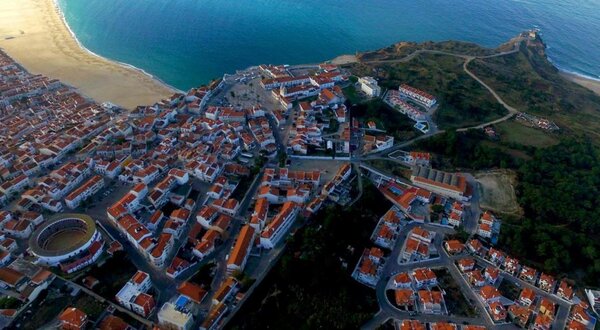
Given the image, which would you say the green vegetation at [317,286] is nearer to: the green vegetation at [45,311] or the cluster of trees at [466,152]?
the green vegetation at [45,311]

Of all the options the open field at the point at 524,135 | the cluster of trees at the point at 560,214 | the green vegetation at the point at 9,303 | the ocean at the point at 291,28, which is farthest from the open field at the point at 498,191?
the green vegetation at the point at 9,303

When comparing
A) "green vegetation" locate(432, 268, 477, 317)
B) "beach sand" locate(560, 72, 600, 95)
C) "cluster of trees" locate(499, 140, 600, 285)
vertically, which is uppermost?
"cluster of trees" locate(499, 140, 600, 285)

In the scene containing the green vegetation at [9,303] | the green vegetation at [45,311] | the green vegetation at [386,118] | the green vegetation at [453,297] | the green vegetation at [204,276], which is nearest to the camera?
the green vegetation at [45,311]

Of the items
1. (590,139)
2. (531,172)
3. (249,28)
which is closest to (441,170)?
(531,172)

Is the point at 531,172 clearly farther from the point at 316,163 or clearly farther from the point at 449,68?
the point at 449,68

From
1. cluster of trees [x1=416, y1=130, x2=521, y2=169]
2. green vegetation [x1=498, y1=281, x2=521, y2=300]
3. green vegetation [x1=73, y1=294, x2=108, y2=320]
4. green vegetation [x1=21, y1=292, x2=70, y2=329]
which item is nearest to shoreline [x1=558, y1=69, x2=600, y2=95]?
cluster of trees [x1=416, y1=130, x2=521, y2=169]

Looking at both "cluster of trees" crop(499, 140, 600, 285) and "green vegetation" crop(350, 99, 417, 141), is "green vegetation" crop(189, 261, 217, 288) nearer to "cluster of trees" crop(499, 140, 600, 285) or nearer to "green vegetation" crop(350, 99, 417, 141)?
"cluster of trees" crop(499, 140, 600, 285)
